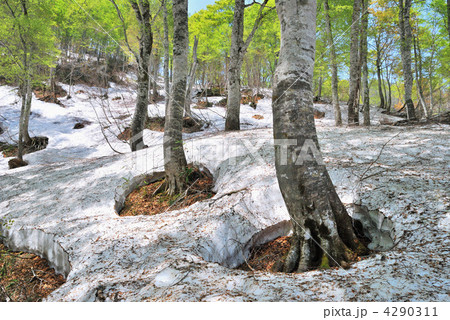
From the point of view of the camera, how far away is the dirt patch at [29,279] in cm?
286

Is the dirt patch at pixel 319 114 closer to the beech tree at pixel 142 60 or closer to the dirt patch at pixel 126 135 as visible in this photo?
the beech tree at pixel 142 60

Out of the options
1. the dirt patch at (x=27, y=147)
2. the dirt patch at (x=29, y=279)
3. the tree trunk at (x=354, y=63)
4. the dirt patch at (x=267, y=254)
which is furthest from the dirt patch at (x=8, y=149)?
the tree trunk at (x=354, y=63)

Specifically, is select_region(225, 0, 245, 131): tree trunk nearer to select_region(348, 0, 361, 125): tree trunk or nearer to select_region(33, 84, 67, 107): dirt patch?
select_region(348, 0, 361, 125): tree trunk

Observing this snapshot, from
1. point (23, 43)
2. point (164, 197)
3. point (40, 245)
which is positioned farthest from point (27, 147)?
point (164, 197)

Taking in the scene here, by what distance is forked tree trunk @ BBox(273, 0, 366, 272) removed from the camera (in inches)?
93.4

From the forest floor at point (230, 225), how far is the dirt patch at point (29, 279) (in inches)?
9.9

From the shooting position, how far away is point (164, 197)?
4.86 meters

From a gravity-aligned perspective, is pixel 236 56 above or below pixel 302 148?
above

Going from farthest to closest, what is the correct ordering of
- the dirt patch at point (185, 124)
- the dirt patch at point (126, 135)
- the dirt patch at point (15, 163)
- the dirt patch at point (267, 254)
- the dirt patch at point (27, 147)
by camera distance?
1. the dirt patch at point (185, 124)
2. the dirt patch at point (126, 135)
3. the dirt patch at point (27, 147)
4. the dirt patch at point (15, 163)
5. the dirt patch at point (267, 254)

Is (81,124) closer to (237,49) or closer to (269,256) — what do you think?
(237,49)

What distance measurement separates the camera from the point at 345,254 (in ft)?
7.70

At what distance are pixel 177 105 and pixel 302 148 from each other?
10.4 ft
